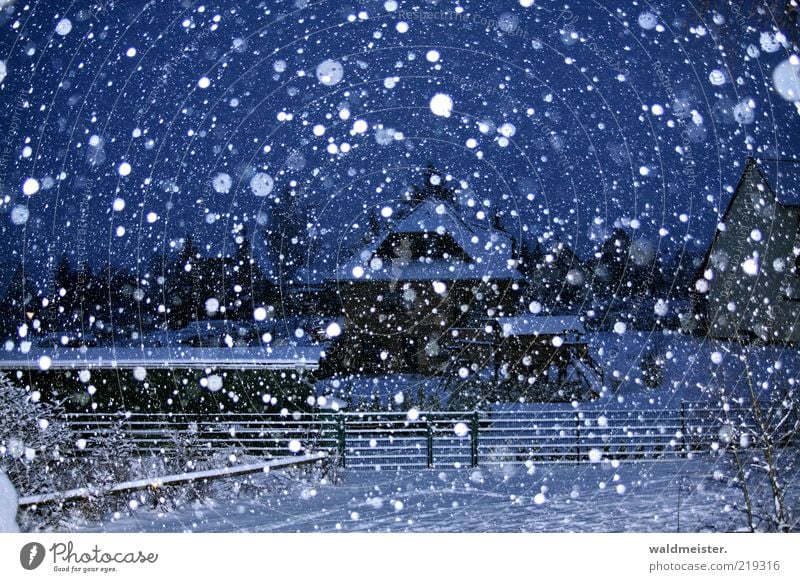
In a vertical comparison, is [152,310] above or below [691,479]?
above

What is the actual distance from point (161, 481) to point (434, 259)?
491 centimetres

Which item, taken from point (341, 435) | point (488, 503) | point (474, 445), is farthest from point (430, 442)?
point (488, 503)

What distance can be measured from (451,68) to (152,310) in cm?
447

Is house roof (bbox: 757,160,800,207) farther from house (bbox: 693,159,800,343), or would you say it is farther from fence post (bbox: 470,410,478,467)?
fence post (bbox: 470,410,478,467)

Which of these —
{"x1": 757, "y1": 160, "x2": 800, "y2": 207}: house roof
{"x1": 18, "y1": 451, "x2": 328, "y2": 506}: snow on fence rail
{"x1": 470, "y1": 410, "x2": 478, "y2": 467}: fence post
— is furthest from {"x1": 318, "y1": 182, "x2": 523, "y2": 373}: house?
{"x1": 757, "y1": 160, "x2": 800, "y2": 207}: house roof

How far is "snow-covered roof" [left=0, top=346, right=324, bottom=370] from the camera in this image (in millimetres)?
5755

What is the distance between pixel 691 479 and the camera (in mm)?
4426

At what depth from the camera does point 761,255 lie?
4922 mm
